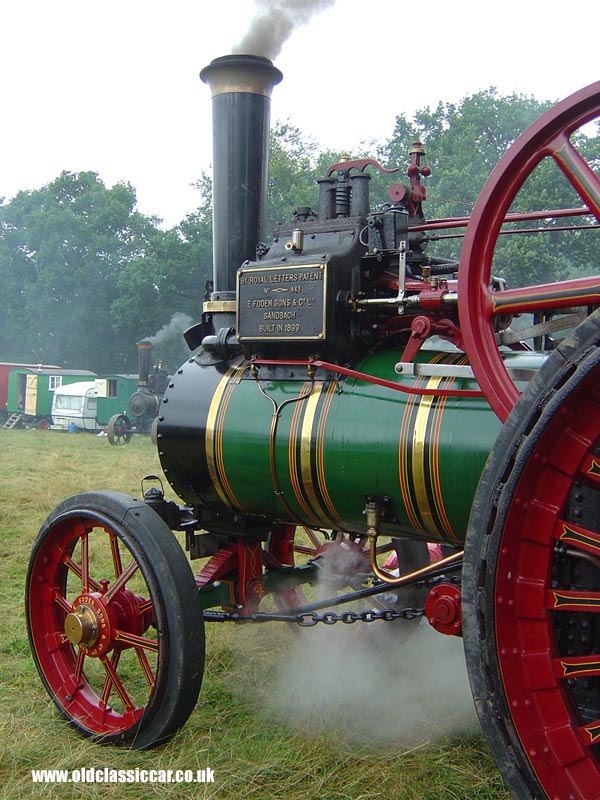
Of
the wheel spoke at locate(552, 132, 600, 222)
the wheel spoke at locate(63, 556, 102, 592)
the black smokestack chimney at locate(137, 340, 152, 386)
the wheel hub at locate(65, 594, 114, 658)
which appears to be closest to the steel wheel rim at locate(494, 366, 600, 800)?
the wheel spoke at locate(552, 132, 600, 222)

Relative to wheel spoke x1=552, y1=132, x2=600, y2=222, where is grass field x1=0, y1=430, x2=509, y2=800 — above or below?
below

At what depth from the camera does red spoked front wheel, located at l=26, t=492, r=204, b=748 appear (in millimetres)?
2717

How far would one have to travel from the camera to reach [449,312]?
2.66m

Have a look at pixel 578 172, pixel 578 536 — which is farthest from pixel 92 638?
pixel 578 172

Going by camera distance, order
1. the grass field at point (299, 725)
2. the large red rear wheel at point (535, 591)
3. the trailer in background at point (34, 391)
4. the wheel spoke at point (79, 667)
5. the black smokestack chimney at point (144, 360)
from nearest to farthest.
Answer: the large red rear wheel at point (535, 591), the grass field at point (299, 725), the wheel spoke at point (79, 667), the black smokestack chimney at point (144, 360), the trailer in background at point (34, 391)

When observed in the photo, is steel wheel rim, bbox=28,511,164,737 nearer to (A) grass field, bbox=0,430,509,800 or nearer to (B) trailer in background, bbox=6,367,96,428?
(A) grass field, bbox=0,430,509,800

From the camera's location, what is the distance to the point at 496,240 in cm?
191

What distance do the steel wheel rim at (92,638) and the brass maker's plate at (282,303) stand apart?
87cm

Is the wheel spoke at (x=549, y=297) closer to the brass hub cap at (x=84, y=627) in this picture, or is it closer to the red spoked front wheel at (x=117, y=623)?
the red spoked front wheel at (x=117, y=623)

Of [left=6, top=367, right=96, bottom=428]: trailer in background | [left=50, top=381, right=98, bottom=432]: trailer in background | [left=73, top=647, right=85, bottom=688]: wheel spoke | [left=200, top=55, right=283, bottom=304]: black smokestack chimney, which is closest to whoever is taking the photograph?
[left=73, top=647, right=85, bottom=688]: wheel spoke

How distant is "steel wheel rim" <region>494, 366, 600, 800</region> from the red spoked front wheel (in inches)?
50.4

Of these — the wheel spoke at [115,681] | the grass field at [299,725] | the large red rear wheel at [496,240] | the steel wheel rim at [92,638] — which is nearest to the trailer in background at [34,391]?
the grass field at [299,725]

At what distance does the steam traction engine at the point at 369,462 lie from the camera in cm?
172

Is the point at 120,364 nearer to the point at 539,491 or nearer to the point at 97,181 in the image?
the point at 97,181
